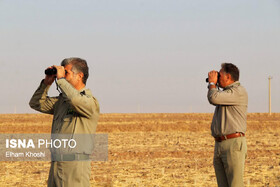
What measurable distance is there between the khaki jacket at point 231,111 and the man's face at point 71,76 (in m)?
2.09

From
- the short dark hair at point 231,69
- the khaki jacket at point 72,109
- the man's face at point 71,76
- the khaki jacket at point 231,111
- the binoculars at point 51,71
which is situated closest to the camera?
the khaki jacket at point 72,109

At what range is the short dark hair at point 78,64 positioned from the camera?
451 cm

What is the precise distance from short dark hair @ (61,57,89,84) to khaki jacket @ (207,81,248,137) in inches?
78.9

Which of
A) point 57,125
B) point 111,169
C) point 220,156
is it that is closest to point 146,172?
point 111,169

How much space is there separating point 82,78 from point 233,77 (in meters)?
2.48

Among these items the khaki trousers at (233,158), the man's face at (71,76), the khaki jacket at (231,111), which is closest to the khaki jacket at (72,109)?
the man's face at (71,76)

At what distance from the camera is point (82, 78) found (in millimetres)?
4555

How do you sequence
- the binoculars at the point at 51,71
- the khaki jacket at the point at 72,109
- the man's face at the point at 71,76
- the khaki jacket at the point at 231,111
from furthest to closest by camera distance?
1. the khaki jacket at the point at 231,111
2. the man's face at the point at 71,76
3. the binoculars at the point at 51,71
4. the khaki jacket at the point at 72,109

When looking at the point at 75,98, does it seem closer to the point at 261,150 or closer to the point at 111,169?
the point at 111,169

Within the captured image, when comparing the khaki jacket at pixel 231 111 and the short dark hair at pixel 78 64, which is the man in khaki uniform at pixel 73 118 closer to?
the short dark hair at pixel 78 64

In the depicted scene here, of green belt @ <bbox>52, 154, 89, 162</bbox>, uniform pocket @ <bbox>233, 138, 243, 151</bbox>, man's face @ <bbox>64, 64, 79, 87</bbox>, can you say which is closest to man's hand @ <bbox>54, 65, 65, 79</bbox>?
man's face @ <bbox>64, 64, 79, 87</bbox>

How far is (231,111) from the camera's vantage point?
20.3 feet

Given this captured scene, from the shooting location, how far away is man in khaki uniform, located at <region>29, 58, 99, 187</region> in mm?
4234

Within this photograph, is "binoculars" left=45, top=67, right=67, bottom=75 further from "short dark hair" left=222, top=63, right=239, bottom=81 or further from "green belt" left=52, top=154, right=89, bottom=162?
"short dark hair" left=222, top=63, right=239, bottom=81
